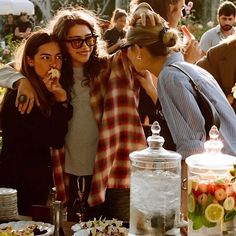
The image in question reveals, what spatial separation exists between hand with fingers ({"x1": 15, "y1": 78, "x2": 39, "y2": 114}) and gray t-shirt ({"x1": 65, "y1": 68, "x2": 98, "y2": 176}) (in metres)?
0.20

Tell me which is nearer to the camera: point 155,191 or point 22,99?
point 155,191

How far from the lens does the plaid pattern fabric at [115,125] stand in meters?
2.96

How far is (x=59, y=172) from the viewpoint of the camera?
2.99 meters

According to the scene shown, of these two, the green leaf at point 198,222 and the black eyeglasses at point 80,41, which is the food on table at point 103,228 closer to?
the green leaf at point 198,222

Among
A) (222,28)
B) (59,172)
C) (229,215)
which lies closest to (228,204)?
(229,215)

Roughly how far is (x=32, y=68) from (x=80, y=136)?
15.0 inches

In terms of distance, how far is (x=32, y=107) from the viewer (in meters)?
2.88

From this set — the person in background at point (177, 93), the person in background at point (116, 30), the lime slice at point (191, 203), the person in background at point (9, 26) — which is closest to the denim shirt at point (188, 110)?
the person in background at point (177, 93)

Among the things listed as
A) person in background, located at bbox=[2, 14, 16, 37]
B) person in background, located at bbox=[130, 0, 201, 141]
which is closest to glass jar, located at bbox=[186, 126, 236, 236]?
person in background, located at bbox=[130, 0, 201, 141]

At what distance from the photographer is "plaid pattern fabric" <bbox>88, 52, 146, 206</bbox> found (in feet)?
9.71

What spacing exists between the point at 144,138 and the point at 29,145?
54 centimetres

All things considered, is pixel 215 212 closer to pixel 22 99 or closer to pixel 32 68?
pixel 22 99

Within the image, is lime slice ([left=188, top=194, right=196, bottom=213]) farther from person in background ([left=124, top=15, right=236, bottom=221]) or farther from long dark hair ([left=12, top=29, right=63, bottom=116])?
long dark hair ([left=12, top=29, right=63, bottom=116])

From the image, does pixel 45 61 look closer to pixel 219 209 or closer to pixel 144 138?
pixel 144 138
